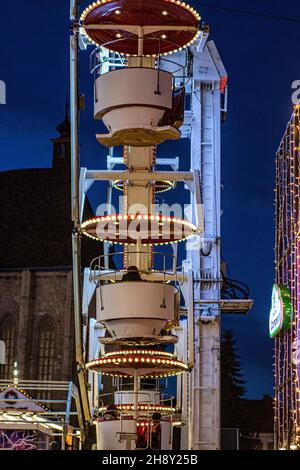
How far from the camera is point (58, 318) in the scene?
63.8 m

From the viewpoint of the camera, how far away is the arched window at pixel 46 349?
62.7 meters

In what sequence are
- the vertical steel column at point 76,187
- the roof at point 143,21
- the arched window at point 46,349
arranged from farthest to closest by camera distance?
the arched window at point 46,349
the roof at point 143,21
the vertical steel column at point 76,187

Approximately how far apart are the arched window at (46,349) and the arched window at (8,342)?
1805mm

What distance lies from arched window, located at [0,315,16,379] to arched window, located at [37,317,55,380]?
181 cm

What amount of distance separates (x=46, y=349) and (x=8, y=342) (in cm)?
298

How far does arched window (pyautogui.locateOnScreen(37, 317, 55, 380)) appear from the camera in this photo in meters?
62.7

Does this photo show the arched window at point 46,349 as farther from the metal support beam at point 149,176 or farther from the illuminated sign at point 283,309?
the metal support beam at point 149,176

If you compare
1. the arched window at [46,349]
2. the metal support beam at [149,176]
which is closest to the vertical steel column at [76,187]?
the metal support beam at [149,176]

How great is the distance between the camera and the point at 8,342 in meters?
64.6

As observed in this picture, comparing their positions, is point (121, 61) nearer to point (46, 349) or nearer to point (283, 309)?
point (283, 309)

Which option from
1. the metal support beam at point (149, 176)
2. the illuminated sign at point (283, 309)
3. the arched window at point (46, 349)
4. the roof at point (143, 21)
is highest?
the roof at point (143, 21)

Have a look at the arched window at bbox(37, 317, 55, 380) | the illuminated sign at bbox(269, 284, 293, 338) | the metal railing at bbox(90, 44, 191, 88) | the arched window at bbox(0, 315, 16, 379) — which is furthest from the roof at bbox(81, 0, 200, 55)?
the arched window at bbox(0, 315, 16, 379)
